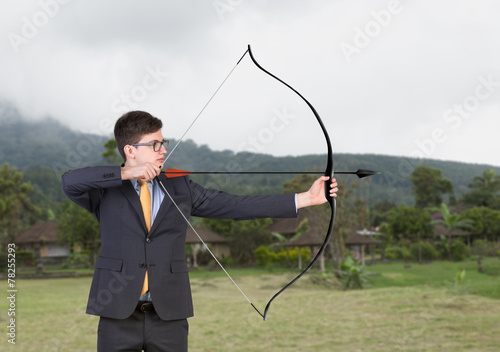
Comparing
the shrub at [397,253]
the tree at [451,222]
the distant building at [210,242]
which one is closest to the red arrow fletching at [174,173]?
the distant building at [210,242]

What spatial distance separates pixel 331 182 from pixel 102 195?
1.02 metres

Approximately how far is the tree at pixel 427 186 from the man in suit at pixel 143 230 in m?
35.9

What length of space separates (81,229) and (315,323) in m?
17.8

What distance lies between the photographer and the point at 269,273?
22.3m

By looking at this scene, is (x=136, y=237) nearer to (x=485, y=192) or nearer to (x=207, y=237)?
(x=207, y=237)

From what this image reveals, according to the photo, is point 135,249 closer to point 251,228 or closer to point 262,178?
point 251,228

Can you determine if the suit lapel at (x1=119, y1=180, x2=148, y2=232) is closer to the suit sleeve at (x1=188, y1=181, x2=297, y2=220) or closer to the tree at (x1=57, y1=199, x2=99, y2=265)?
the suit sleeve at (x1=188, y1=181, x2=297, y2=220)

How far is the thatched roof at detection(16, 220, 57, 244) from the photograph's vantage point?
29562mm

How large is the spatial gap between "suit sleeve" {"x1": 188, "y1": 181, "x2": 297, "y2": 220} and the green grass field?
194 inches

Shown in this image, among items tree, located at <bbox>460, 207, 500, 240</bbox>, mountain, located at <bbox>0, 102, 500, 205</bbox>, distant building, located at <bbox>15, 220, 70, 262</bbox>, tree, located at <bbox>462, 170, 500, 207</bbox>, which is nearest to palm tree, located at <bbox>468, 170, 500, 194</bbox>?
tree, located at <bbox>462, 170, 500, 207</bbox>

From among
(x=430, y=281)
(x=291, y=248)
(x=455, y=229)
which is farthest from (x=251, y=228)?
(x=455, y=229)

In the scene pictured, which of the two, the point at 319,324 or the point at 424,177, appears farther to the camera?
the point at 424,177

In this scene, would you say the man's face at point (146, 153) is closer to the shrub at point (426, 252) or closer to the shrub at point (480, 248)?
the shrub at point (426, 252)

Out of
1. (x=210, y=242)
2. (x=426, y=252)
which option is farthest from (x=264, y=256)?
(x=426, y=252)
